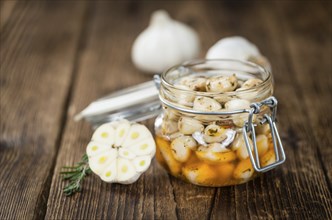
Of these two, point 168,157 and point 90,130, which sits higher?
point 168,157

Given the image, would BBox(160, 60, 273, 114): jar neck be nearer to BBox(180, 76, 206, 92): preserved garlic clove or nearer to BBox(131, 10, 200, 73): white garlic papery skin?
BBox(180, 76, 206, 92): preserved garlic clove

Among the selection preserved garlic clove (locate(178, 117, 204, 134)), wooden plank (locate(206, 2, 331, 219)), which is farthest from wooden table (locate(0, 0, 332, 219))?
preserved garlic clove (locate(178, 117, 204, 134))

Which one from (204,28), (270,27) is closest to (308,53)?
(270,27)

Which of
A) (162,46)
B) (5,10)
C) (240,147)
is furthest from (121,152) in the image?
(5,10)

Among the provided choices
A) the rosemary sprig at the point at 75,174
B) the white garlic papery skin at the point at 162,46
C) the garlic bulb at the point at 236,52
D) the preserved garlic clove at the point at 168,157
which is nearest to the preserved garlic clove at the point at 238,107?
the preserved garlic clove at the point at 168,157

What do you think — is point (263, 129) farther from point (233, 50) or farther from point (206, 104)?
point (233, 50)

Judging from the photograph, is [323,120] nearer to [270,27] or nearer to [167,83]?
[167,83]
